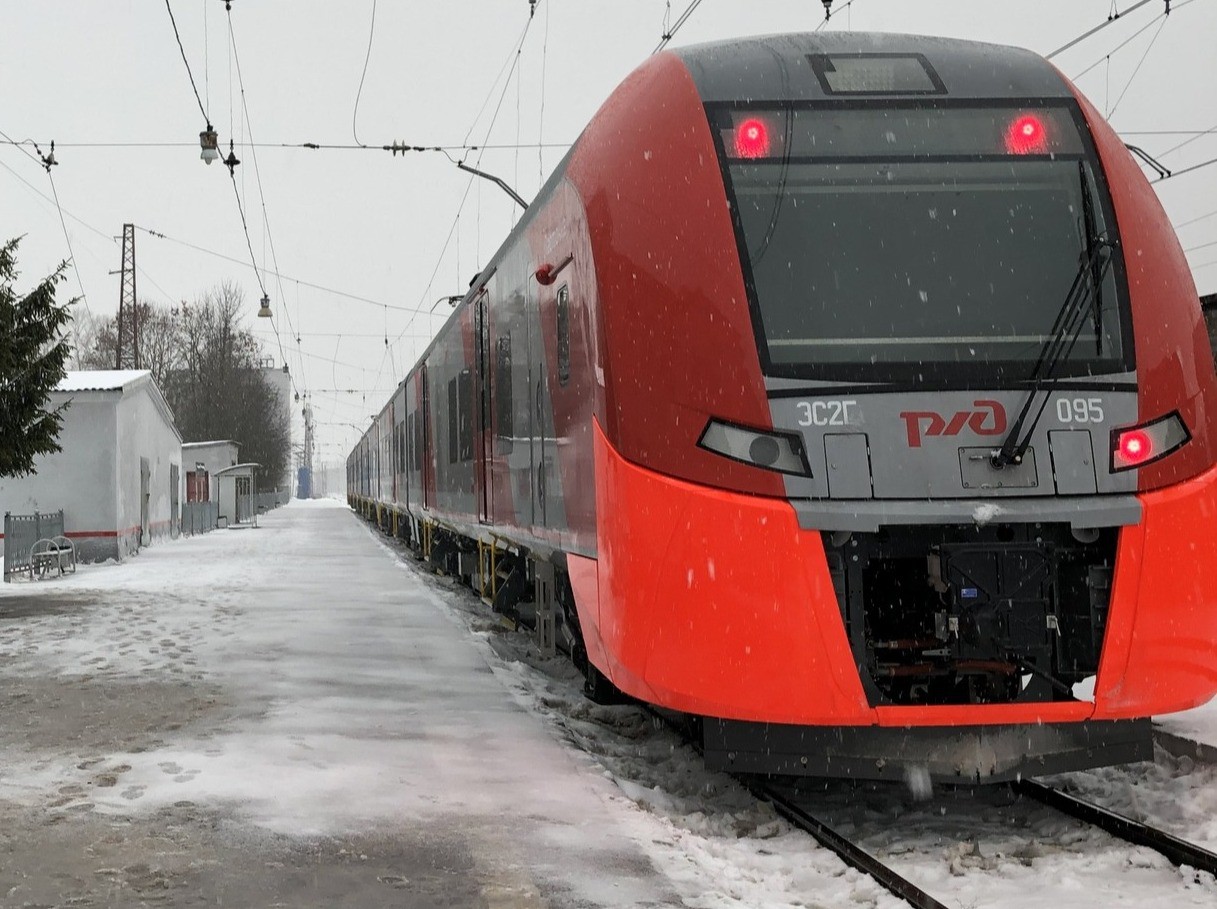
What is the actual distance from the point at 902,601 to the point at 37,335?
43.7 feet

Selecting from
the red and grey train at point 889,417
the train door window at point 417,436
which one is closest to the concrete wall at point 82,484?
the train door window at point 417,436

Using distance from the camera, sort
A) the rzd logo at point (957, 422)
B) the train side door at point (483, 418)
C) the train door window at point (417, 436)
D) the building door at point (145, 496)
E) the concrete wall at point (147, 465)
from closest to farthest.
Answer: the rzd logo at point (957, 422)
the train side door at point (483, 418)
the train door window at point (417, 436)
the concrete wall at point (147, 465)
the building door at point (145, 496)

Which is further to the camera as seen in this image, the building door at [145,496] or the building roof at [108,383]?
the building door at [145,496]

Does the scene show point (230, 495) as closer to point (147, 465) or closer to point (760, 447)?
point (147, 465)

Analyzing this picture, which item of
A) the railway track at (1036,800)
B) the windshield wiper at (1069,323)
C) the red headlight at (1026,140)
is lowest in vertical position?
the railway track at (1036,800)

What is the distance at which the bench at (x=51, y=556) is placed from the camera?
20703 millimetres

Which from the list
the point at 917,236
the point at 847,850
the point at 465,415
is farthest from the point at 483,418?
the point at 847,850

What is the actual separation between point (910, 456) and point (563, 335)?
225 centimetres

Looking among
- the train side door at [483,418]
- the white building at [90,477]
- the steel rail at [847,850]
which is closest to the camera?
the steel rail at [847,850]

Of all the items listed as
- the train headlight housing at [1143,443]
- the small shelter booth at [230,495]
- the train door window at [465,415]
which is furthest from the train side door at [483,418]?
the small shelter booth at [230,495]

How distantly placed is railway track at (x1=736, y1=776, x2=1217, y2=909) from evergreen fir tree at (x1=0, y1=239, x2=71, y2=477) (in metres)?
11.8

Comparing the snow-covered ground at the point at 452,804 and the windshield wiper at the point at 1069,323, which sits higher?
the windshield wiper at the point at 1069,323

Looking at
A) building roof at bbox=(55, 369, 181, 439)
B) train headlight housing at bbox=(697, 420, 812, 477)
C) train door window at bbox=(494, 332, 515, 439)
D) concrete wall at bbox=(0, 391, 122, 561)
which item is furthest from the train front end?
concrete wall at bbox=(0, 391, 122, 561)

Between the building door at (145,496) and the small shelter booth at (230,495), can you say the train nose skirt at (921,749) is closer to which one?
the building door at (145,496)
